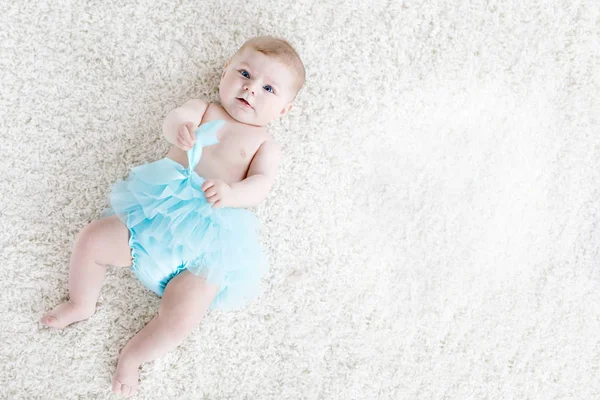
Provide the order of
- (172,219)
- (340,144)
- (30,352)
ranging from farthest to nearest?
(340,144) < (30,352) < (172,219)

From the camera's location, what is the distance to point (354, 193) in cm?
132

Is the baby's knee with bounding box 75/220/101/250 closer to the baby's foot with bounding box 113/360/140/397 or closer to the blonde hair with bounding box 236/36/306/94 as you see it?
the baby's foot with bounding box 113/360/140/397

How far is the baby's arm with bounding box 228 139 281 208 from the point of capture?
1.14 metres

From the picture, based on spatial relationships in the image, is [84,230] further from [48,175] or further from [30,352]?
[30,352]

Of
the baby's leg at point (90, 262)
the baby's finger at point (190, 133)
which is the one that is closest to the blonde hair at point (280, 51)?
the baby's finger at point (190, 133)

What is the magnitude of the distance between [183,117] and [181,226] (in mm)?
247

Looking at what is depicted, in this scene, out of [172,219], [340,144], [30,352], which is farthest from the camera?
[340,144]

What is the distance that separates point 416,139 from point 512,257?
39cm

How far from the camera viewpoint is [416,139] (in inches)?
52.8

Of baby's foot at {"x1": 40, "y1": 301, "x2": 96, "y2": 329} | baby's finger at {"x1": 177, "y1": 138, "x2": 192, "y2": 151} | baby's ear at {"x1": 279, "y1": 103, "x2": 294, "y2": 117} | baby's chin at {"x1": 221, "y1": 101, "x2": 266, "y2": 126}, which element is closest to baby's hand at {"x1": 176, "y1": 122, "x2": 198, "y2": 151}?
baby's finger at {"x1": 177, "y1": 138, "x2": 192, "y2": 151}

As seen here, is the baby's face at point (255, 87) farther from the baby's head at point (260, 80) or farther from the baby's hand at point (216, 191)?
the baby's hand at point (216, 191)

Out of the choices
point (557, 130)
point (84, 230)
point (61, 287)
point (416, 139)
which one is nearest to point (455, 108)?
point (416, 139)

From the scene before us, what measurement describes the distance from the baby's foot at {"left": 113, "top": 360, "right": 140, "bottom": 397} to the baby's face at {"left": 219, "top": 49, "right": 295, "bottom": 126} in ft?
1.98

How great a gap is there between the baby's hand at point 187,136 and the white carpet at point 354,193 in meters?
0.16
